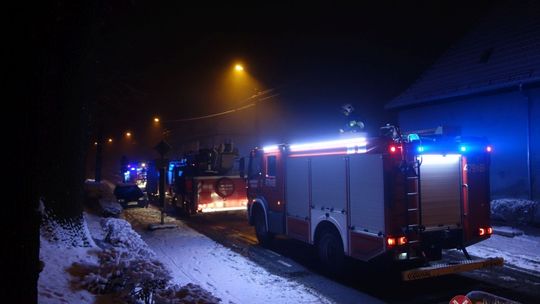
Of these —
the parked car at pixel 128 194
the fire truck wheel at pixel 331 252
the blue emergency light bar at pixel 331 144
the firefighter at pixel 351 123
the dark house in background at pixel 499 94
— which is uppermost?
the dark house in background at pixel 499 94

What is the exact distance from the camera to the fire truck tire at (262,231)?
1088 cm

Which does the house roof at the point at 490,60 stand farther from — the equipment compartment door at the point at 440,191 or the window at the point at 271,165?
the window at the point at 271,165

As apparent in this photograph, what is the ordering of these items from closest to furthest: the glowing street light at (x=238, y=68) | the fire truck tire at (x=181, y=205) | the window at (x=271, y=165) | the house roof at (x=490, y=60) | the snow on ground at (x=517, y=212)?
the window at (x=271, y=165) < the snow on ground at (x=517, y=212) < the house roof at (x=490, y=60) < the fire truck tire at (x=181, y=205) < the glowing street light at (x=238, y=68)

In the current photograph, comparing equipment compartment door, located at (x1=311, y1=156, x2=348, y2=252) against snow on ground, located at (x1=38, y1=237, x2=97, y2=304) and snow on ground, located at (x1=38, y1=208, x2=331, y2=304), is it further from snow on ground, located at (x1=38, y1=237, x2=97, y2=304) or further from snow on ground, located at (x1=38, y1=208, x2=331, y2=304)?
snow on ground, located at (x1=38, y1=237, x2=97, y2=304)

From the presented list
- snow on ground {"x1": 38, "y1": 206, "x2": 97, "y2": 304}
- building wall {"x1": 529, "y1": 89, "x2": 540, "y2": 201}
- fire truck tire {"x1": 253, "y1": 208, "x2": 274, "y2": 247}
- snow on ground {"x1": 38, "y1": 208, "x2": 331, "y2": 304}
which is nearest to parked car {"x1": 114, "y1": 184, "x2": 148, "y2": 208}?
snow on ground {"x1": 38, "y1": 208, "x2": 331, "y2": 304}

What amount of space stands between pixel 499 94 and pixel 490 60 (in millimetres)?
1946

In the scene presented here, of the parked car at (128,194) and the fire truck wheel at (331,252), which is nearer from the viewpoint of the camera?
the fire truck wheel at (331,252)

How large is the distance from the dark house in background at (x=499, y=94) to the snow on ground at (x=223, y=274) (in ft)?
33.9

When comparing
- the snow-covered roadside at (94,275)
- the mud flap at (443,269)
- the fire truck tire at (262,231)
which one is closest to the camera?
the snow-covered roadside at (94,275)

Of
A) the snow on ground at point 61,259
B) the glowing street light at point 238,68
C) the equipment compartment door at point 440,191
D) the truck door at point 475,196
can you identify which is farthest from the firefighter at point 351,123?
the glowing street light at point 238,68

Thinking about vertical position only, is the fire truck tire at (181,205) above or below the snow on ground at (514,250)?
above

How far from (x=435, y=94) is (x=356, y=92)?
35.5ft

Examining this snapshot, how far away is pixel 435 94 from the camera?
18.6m

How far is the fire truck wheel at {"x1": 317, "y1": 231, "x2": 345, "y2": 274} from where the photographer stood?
26.3 ft
